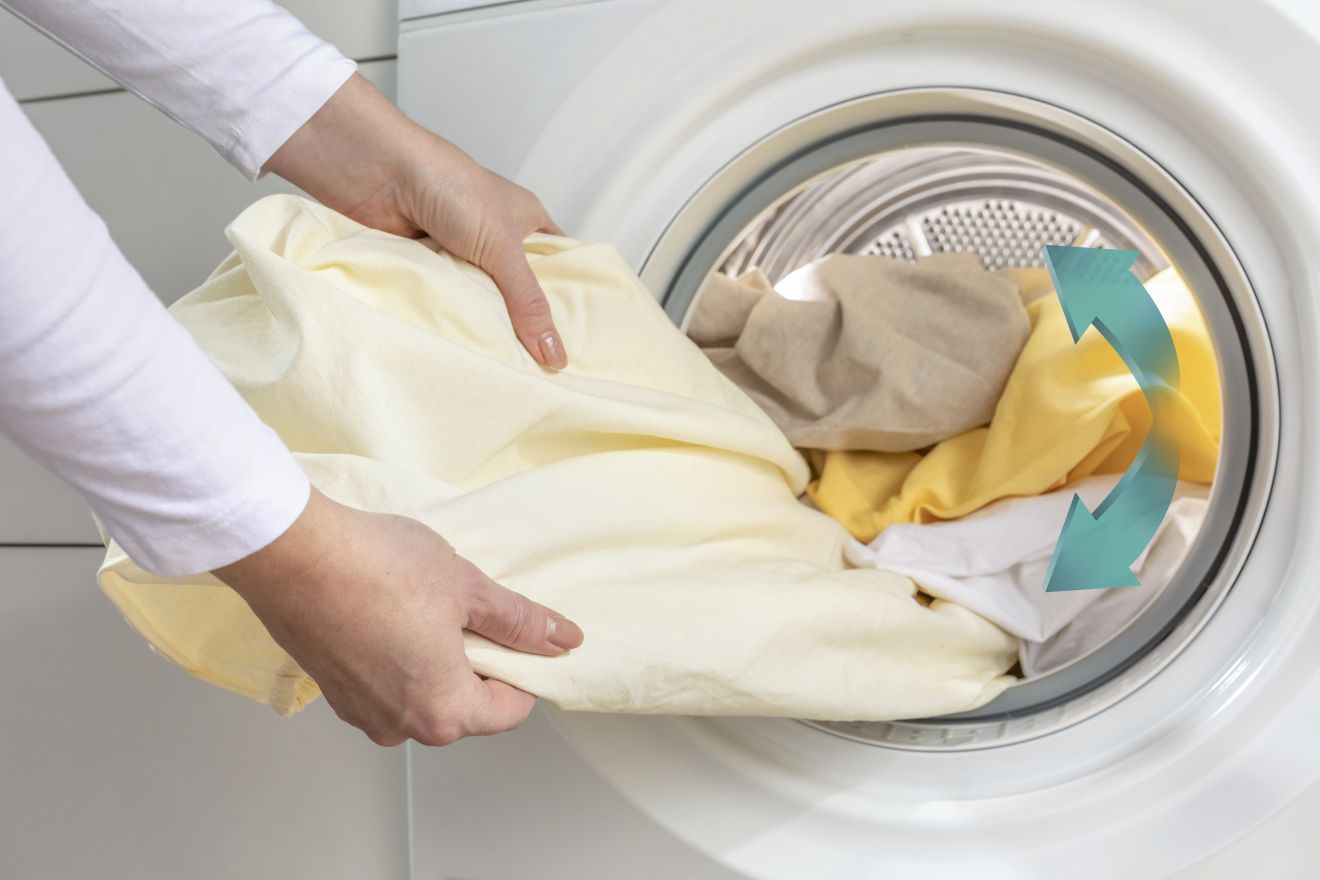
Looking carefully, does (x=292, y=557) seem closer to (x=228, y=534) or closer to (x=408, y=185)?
(x=228, y=534)

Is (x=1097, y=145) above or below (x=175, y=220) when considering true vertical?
above

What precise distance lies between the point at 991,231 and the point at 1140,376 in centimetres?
22

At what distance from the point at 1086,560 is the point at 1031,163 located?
214 millimetres

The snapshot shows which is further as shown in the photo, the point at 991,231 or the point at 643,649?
the point at 991,231

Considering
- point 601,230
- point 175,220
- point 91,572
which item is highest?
point 601,230

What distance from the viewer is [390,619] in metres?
0.37

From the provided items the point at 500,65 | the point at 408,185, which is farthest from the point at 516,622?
the point at 500,65

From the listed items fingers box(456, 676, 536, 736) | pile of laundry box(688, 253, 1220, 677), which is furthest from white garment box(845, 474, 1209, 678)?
fingers box(456, 676, 536, 736)

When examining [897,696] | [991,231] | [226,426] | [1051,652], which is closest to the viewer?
[226,426]

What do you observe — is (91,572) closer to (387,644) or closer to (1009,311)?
(387,644)

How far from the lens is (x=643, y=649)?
1.38 feet

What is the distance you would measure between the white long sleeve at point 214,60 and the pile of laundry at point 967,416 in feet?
0.88

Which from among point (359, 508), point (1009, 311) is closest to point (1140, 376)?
point (1009, 311)

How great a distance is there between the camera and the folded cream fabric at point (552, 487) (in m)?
0.41
